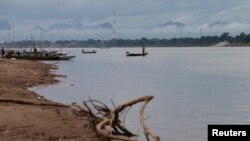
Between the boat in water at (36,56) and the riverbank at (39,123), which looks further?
the boat in water at (36,56)

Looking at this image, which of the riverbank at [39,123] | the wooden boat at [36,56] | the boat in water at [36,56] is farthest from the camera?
the boat in water at [36,56]

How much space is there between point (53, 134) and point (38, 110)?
463cm

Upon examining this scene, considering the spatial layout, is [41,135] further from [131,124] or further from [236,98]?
[236,98]

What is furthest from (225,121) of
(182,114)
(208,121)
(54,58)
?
(54,58)

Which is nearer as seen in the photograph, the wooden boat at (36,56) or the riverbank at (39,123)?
the riverbank at (39,123)

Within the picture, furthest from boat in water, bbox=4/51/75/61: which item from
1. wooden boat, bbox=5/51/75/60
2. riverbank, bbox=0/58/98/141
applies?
riverbank, bbox=0/58/98/141

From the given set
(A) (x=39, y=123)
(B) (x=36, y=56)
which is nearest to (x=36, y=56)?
(B) (x=36, y=56)

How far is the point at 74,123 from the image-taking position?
58.0 ft

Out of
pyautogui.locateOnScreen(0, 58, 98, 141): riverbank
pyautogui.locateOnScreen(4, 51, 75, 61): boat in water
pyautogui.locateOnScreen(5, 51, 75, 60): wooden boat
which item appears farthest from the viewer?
A: pyautogui.locateOnScreen(4, 51, 75, 61): boat in water

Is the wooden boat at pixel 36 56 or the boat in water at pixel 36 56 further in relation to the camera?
the boat in water at pixel 36 56

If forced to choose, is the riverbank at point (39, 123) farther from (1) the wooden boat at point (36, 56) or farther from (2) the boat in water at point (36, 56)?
(2) the boat in water at point (36, 56)

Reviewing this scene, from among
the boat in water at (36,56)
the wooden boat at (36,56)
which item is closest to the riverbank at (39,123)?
the wooden boat at (36,56)

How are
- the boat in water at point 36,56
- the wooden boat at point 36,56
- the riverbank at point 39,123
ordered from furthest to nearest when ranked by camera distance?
1. the boat in water at point 36,56
2. the wooden boat at point 36,56
3. the riverbank at point 39,123

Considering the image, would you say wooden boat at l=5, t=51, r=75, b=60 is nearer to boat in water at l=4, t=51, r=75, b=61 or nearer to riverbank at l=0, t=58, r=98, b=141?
boat in water at l=4, t=51, r=75, b=61
